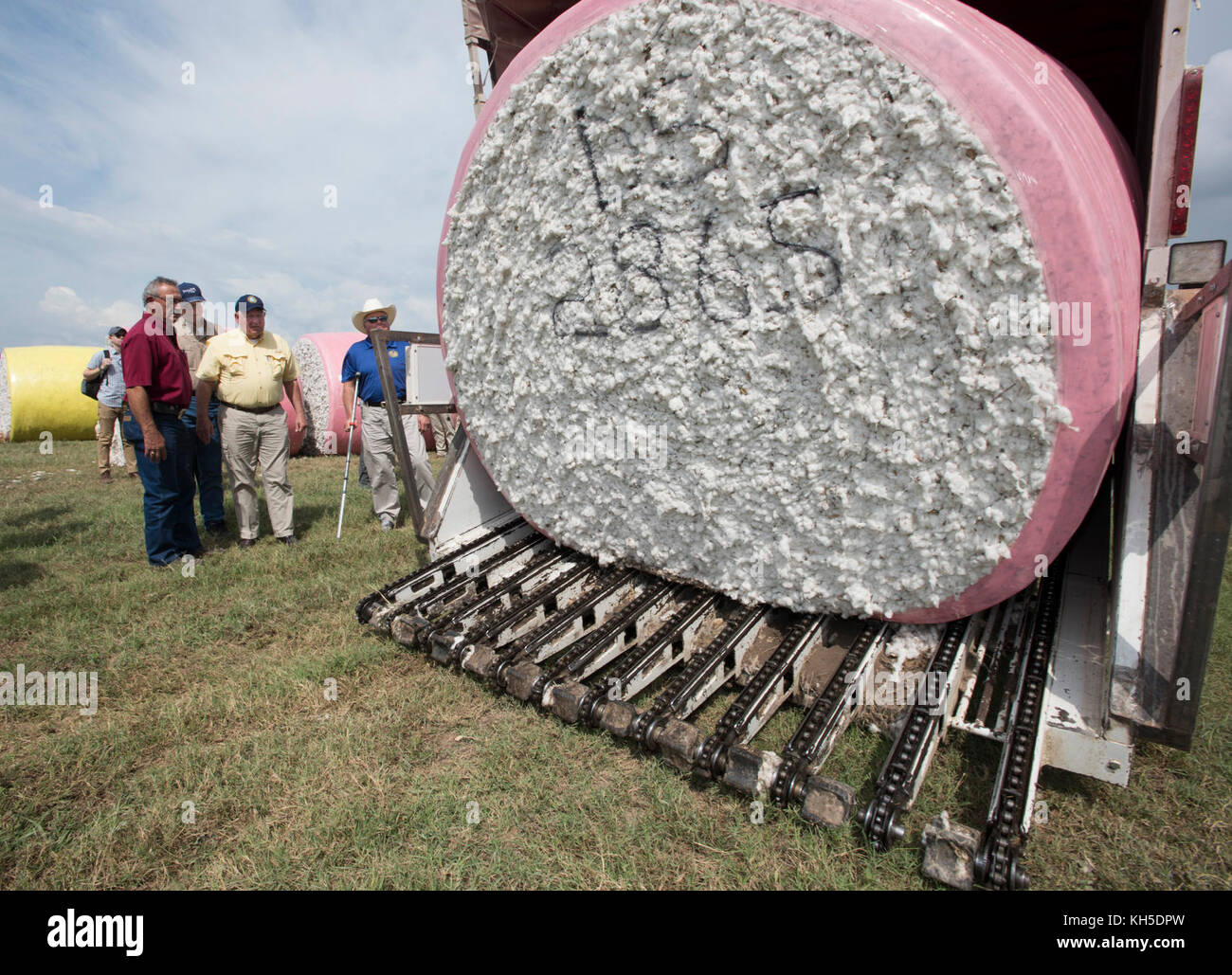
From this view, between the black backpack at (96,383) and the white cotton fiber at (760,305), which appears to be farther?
the black backpack at (96,383)

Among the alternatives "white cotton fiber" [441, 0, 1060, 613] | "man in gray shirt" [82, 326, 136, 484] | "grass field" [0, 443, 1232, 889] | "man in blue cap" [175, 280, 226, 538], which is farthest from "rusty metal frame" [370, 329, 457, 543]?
"man in gray shirt" [82, 326, 136, 484]

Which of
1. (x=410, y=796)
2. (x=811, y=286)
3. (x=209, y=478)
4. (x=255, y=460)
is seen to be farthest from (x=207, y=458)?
(x=811, y=286)

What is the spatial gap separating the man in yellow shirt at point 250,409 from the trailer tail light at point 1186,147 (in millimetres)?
5410

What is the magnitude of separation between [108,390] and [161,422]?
11.0 feet

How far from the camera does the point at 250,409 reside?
5223mm

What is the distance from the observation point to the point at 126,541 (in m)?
5.67

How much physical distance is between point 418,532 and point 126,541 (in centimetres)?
364

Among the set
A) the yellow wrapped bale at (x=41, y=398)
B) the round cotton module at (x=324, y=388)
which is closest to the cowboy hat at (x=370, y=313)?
the round cotton module at (x=324, y=388)

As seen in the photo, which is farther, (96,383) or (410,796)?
(96,383)

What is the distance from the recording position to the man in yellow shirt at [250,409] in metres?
5.07

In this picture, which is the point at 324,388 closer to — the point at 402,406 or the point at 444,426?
the point at 444,426

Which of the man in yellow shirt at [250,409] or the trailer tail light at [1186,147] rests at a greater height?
the trailer tail light at [1186,147]

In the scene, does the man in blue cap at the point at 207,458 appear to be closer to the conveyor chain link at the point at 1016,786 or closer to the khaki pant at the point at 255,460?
the khaki pant at the point at 255,460

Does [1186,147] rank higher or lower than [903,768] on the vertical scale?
higher
